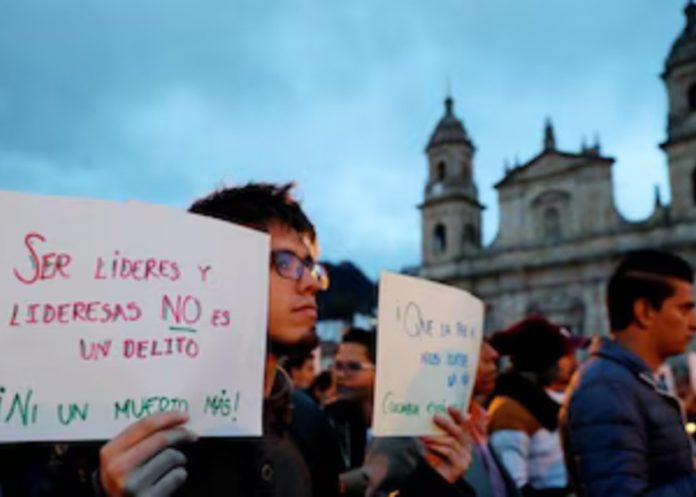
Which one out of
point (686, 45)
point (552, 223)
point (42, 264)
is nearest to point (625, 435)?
point (42, 264)

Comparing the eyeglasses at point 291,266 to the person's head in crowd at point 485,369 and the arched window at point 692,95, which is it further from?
the arched window at point 692,95

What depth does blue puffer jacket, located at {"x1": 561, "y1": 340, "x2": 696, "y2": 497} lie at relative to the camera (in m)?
2.08

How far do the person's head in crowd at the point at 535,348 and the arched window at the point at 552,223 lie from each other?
85.6ft

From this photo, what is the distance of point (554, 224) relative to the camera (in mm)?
29188

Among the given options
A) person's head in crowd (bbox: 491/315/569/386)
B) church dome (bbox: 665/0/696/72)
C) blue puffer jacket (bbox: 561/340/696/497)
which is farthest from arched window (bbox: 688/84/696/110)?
blue puffer jacket (bbox: 561/340/696/497)

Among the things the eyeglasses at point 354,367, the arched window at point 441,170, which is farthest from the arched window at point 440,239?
the eyeglasses at point 354,367

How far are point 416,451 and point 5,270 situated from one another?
1346 mm

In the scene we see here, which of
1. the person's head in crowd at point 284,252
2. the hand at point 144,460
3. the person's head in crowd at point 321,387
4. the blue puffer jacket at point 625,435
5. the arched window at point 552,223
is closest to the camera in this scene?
the hand at point 144,460

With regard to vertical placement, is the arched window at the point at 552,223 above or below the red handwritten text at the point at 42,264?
above

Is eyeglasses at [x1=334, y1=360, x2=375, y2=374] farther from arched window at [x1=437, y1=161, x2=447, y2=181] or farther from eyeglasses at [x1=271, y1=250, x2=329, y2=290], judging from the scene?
arched window at [x1=437, y1=161, x2=447, y2=181]

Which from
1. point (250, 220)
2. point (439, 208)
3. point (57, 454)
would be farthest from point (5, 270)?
point (439, 208)

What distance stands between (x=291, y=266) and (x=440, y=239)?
103 feet

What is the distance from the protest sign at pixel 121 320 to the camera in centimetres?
118

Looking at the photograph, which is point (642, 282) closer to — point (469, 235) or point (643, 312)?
point (643, 312)
